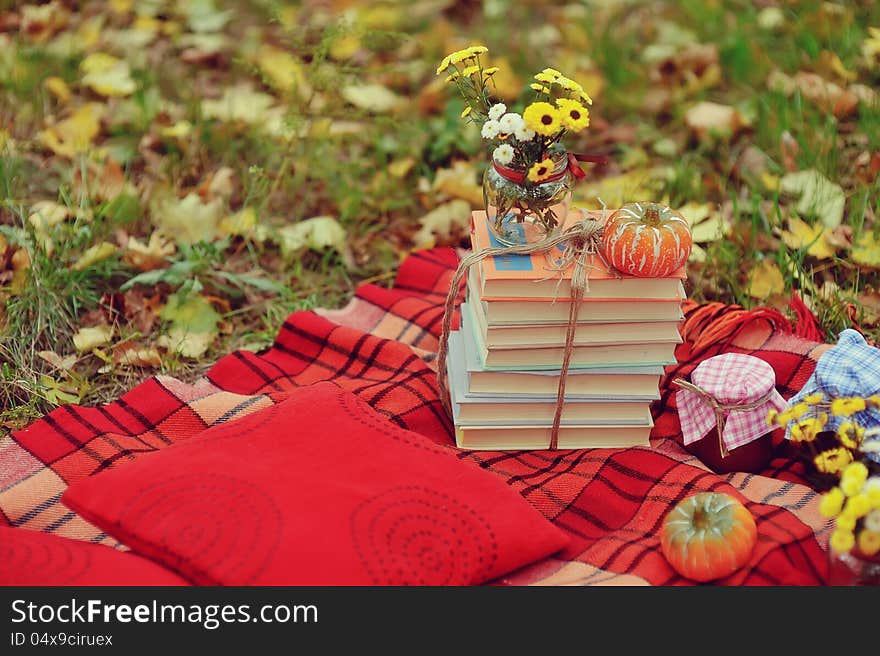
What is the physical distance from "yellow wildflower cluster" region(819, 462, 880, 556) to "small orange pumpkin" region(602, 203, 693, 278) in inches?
19.8

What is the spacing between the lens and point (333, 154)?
311 cm

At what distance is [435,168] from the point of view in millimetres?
3156

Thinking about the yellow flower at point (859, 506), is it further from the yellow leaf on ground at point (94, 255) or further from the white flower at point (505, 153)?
the yellow leaf on ground at point (94, 255)

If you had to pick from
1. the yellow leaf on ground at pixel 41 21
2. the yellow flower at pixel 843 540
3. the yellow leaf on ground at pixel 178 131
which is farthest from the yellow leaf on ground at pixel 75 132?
the yellow flower at pixel 843 540

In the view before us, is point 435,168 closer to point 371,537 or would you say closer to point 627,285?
point 627,285

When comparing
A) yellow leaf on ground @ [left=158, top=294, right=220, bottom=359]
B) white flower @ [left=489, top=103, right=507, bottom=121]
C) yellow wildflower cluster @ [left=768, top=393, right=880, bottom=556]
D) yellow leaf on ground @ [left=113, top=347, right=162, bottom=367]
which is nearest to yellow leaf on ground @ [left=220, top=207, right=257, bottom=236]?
yellow leaf on ground @ [left=158, top=294, right=220, bottom=359]

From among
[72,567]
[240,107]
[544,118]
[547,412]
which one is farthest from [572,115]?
[240,107]

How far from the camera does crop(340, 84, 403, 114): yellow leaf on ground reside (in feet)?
10.7

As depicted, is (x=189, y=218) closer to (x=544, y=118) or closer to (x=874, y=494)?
(x=544, y=118)

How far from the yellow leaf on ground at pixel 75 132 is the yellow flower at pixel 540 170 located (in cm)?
172

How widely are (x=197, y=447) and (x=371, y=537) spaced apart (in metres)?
0.37

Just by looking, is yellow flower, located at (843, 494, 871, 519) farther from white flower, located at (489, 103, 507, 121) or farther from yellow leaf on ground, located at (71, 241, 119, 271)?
yellow leaf on ground, located at (71, 241, 119, 271)

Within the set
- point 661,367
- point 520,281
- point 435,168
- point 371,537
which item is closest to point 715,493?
point 661,367

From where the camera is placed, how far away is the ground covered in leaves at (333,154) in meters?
2.51
